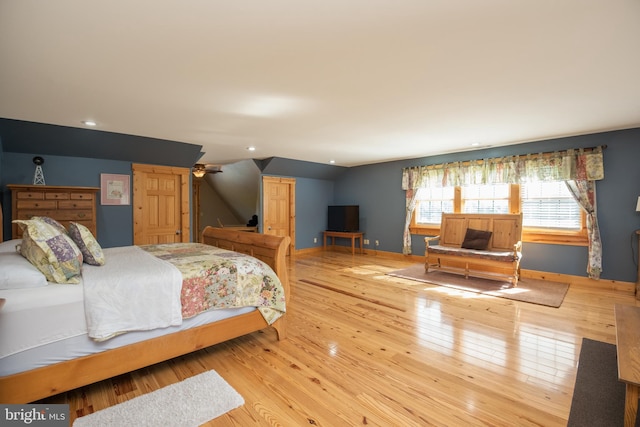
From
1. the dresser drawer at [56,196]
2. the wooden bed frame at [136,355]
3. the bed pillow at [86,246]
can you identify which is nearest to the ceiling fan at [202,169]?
the dresser drawer at [56,196]

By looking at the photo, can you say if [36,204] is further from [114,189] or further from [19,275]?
[19,275]

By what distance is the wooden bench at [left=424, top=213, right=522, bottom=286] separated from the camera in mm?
4586

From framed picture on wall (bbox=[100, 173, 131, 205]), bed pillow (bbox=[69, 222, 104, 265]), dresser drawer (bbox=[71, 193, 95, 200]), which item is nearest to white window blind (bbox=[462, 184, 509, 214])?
bed pillow (bbox=[69, 222, 104, 265])

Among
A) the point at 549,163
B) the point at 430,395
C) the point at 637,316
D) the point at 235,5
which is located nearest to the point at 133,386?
the point at 430,395

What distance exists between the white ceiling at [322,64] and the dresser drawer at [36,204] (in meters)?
1.14

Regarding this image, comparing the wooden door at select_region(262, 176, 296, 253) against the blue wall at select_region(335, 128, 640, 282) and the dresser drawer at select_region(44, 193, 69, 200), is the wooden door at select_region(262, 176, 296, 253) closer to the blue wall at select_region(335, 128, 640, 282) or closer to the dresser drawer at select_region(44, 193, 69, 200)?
the blue wall at select_region(335, 128, 640, 282)

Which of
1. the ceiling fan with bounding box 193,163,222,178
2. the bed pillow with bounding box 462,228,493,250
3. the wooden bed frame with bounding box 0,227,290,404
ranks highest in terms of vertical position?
the ceiling fan with bounding box 193,163,222,178

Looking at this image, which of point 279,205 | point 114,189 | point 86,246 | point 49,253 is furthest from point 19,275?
point 279,205

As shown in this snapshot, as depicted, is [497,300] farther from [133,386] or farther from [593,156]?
[133,386]

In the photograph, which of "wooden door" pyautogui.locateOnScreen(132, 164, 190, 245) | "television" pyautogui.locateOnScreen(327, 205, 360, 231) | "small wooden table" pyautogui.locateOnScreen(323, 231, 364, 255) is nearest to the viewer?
"wooden door" pyautogui.locateOnScreen(132, 164, 190, 245)

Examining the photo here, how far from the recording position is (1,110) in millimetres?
3225

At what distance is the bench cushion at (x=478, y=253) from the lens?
177 inches

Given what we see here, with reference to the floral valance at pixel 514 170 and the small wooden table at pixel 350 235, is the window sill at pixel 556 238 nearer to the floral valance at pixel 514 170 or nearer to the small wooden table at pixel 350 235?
the floral valance at pixel 514 170

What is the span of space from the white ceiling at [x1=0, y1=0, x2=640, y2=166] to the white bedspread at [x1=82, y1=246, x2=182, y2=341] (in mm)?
1552
